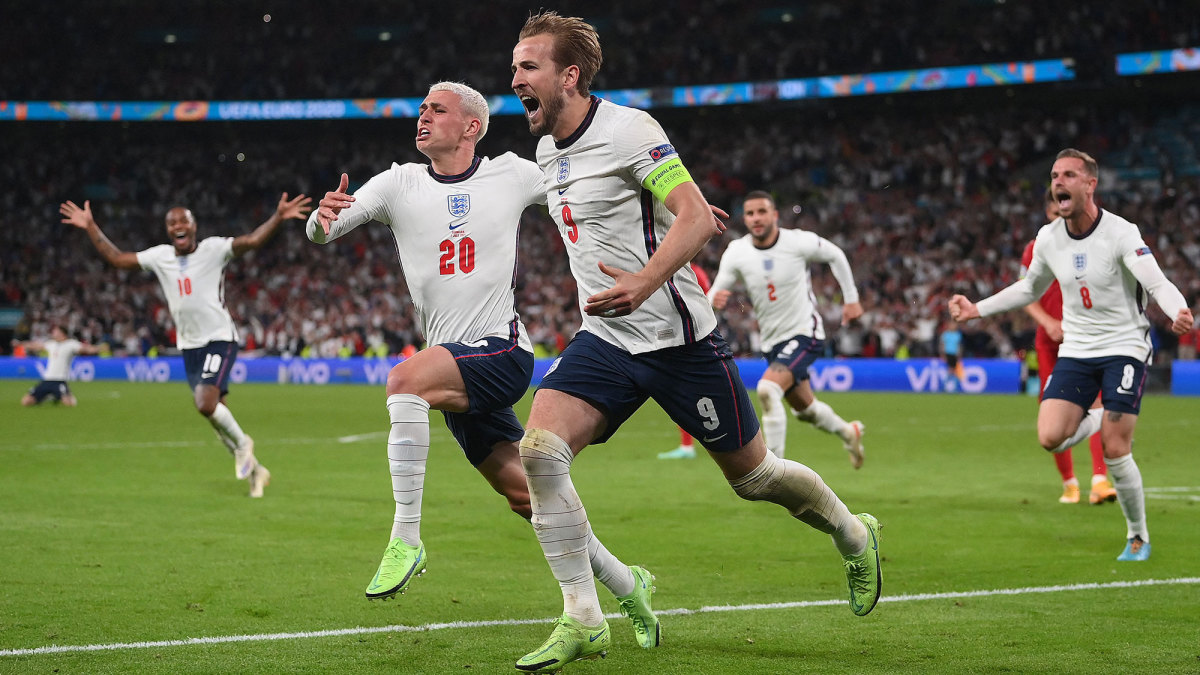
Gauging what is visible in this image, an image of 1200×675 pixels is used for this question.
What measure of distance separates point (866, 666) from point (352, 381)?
30.1 metres

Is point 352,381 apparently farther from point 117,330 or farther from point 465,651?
point 465,651

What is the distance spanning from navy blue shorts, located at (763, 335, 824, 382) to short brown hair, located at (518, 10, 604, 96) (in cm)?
712

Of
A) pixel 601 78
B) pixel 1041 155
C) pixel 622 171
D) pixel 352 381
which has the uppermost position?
pixel 601 78

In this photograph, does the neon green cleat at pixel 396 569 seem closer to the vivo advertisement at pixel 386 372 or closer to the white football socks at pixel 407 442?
the white football socks at pixel 407 442

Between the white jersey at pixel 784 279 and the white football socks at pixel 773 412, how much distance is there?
0.59 m

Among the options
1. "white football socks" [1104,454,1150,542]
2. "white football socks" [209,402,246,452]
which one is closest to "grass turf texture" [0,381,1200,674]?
"white football socks" [1104,454,1150,542]

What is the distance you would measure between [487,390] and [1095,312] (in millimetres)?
4152

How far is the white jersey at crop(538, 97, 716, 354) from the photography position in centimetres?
493

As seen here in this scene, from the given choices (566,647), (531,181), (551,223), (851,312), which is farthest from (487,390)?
(551,223)

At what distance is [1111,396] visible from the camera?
7859 mm

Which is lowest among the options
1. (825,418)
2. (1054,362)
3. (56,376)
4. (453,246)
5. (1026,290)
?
(56,376)

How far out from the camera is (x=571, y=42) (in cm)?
495

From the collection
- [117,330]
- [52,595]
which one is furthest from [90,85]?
[52,595]

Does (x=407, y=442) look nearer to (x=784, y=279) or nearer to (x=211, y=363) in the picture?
(x=211, y=363)
